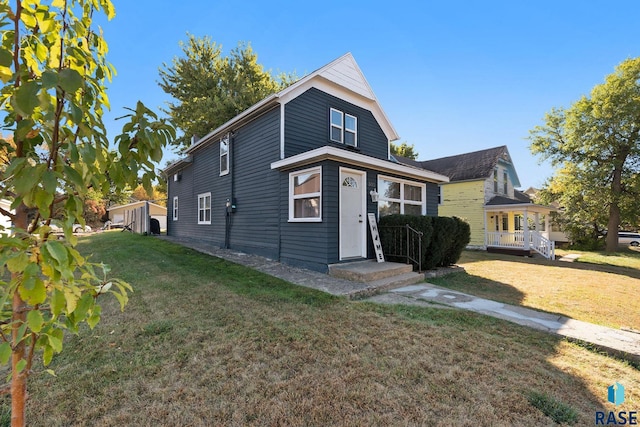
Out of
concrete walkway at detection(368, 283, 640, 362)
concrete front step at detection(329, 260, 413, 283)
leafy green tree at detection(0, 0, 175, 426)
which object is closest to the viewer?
leafy green tree at detection(0, 0, 175, 426)

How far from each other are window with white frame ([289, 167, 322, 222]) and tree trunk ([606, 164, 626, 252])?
1959 centimetres

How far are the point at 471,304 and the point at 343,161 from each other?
160 inches

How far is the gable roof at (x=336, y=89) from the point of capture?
816 cm

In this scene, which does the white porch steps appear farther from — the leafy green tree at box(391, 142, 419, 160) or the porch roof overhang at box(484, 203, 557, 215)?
the leafy green tree at box(391, 142, 419, 160)

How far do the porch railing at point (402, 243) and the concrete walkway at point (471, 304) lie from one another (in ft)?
3.43

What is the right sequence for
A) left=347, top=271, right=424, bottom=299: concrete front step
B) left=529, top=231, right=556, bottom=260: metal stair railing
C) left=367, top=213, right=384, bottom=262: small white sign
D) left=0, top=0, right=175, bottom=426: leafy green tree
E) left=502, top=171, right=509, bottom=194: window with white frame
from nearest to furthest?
left=0, top=0, right=175, bottom=426: leafy green tree < left=347, top=271, right=424, bottom=299: concrete front step < left=367, top=213, right=384, bottom=262: small white sign < left=529, top=231, right=556, bottom=260: metal stair railing < left=502, top=171, right=509, bottom=194: window with white frame

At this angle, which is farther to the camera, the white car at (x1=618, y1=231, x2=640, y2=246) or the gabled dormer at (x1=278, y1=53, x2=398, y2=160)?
the white car at (x1=618, y1=231, x2=640, y2=246)

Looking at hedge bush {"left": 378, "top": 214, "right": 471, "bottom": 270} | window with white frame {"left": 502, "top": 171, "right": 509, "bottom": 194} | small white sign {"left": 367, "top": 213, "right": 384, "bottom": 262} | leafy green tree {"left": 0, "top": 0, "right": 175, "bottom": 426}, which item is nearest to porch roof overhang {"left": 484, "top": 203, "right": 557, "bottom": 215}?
window with white frame {"left": 502, "top": 171, "right": 509, "bottom": 194}

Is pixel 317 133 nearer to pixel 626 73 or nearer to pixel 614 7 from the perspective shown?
pixel 614 7

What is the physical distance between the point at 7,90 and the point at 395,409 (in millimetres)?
2862

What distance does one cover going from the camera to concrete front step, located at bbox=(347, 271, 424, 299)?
5309mm

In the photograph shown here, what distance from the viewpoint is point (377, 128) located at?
1076 cm

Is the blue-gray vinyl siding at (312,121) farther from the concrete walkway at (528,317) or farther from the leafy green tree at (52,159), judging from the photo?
the leafy green tree at (52,159)

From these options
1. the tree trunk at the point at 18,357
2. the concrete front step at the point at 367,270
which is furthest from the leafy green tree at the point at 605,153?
the tree trunk at the point at 18,357
